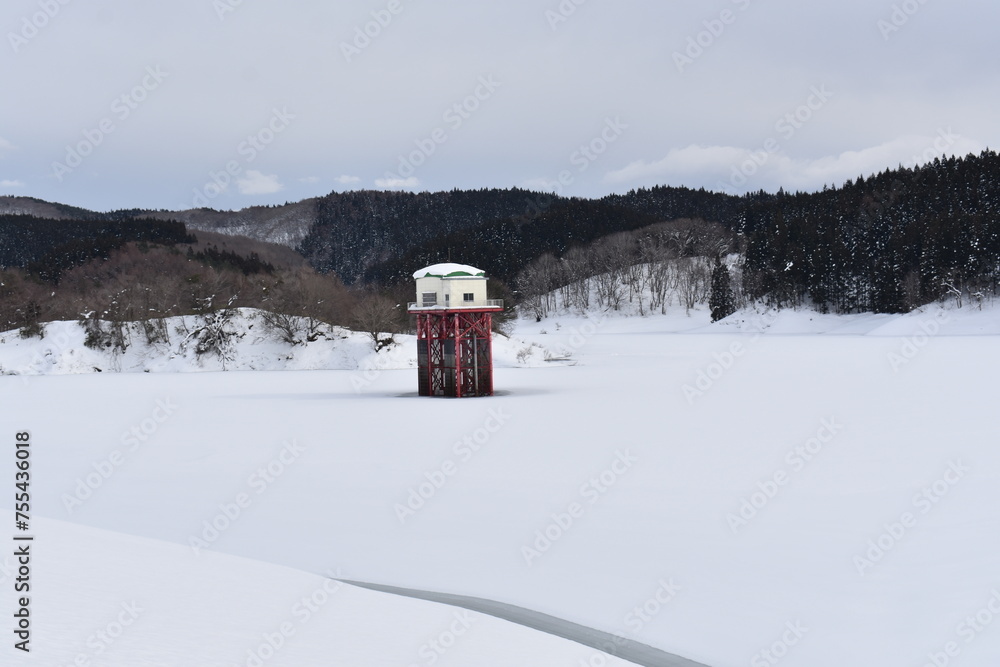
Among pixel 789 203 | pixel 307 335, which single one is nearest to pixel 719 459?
pixel 307 335

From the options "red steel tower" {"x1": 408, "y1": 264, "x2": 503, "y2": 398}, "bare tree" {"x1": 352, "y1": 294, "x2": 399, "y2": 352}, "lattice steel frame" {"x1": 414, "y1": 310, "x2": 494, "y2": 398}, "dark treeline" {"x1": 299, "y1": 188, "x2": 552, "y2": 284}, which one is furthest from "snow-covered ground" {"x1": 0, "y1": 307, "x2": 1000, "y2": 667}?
"dark treeline" {"x1": 299, "y1": 188, "x2": 552, "y2": 284}

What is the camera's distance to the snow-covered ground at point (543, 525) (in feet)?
27.1

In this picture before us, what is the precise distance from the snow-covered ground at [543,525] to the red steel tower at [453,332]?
6.07 m

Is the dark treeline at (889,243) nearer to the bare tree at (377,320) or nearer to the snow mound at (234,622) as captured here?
the bare tree at (377,320)

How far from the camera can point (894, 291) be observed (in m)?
70.5

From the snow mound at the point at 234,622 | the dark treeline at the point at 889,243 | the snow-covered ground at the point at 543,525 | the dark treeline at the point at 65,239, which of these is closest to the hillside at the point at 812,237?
the dark treeline at the point at 889,243

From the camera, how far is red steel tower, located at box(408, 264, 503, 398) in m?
34.5

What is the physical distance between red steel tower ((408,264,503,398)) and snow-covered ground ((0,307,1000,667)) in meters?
6.07

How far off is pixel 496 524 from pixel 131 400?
25.9 m

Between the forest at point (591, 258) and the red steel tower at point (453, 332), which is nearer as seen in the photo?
the red steel tower at point (453, 332)

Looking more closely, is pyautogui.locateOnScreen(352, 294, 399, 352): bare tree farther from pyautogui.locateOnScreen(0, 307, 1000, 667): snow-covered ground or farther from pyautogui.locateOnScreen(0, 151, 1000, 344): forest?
pyautogui.locateOnScreen(0, 307, 1000, 667): snow-covered ground

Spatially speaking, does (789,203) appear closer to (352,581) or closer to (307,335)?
(307,335)

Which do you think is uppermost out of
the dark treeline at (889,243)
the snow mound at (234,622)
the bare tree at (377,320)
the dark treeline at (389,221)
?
the dark treeline at (389,221)

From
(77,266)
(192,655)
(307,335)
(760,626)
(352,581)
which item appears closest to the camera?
(192,655)
